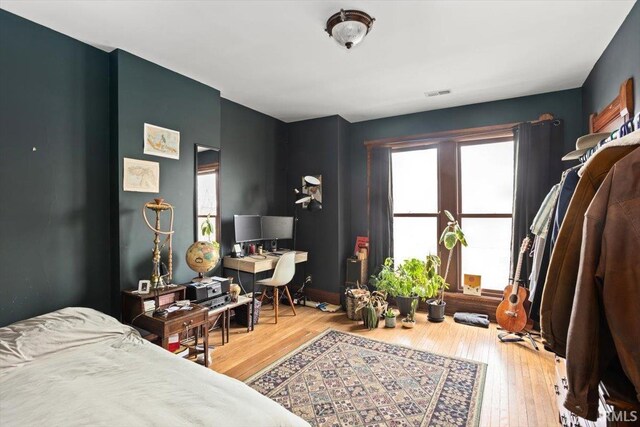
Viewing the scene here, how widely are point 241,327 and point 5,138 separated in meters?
2.63

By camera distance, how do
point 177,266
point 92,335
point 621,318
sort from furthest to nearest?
point 177,266 < point 92,335 < point 621,318

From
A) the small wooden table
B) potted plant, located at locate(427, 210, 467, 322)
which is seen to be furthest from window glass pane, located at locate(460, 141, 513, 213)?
the small wooden table

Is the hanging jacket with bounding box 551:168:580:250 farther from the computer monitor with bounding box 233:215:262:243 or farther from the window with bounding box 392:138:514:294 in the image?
the computer monitor with bounding box 233:215:262:243

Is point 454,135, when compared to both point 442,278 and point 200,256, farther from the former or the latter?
point 200,256

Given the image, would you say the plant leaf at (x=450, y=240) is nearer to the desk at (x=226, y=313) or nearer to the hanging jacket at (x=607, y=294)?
the desk at (x=226, y=313)

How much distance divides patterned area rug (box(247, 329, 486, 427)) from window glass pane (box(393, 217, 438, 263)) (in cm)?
159

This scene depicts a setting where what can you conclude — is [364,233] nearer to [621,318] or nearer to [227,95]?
[227,95]

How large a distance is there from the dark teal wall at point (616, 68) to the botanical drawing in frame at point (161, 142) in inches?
142

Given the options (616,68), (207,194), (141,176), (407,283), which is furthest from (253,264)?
(616,68)

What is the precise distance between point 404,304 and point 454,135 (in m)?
2.25

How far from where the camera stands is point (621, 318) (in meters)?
0.83

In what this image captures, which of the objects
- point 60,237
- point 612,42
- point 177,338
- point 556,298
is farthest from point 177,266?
point 612,42

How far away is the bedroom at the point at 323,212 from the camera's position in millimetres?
1234

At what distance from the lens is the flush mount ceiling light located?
6.57ft
